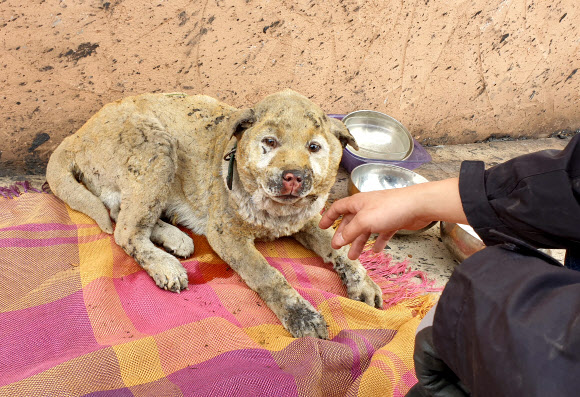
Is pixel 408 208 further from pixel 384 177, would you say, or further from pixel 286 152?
pixel 384 177

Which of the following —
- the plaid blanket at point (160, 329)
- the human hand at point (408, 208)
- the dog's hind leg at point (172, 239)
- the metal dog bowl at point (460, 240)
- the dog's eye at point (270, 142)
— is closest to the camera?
the human hand at point (408, 208)

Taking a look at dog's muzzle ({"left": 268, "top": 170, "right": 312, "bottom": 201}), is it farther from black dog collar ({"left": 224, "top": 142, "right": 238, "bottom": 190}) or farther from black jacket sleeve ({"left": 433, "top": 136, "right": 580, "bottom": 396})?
black jacket sleeve ({"left": 433, "top": 136, "right": 580, "bottom": 396})

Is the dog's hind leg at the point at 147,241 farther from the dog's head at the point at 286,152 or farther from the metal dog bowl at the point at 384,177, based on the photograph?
the metal dog bowl at the point at 384,177

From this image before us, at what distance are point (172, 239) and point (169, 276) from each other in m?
0.46

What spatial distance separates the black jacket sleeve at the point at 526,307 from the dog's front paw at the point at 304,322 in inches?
56.6

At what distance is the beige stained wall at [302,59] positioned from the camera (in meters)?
3.71

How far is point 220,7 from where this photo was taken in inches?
157

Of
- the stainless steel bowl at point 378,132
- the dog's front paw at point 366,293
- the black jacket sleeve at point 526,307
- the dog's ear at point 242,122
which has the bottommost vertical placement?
the dog's front paw at point 366,293

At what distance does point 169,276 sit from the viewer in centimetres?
295

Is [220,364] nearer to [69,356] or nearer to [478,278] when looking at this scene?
[69,356]

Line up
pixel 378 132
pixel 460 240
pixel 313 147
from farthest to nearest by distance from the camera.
A: 1. pixel 378 132
2. pixel 460 240
3. pixel 313 147

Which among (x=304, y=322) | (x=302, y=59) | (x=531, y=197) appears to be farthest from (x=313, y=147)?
(x=302, y=59)

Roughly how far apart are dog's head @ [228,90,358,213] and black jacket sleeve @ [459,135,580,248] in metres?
1.03

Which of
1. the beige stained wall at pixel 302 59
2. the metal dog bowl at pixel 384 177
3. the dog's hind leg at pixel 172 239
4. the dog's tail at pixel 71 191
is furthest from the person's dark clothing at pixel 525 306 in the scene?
the beige stained wall at pixel 302 59
